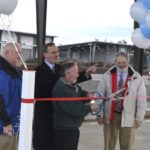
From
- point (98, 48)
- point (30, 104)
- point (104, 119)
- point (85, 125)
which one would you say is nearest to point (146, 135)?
point (85, 125)

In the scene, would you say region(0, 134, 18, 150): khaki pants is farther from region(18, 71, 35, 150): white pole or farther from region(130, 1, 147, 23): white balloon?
region(130, 1, 147, 23): white balloon

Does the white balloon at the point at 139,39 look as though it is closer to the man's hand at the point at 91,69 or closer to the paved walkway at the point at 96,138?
the man's hand at the point at 91,69

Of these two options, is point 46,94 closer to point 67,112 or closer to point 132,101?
point 67,112

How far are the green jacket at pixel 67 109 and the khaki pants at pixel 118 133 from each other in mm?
999

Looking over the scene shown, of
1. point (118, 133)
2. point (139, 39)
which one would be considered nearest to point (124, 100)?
point (118, 133)

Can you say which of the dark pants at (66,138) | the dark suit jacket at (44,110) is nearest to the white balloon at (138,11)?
the dark suit jacket at (44,110)

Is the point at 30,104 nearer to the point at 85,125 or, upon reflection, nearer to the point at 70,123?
the point at 70,123

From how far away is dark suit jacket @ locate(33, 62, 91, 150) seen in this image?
15.5 ft

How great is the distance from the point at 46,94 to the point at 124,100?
0.94m

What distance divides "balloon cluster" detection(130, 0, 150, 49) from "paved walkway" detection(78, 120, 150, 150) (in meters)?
2.53

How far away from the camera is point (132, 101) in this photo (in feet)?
16.5

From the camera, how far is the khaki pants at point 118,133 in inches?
202

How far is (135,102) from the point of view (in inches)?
200

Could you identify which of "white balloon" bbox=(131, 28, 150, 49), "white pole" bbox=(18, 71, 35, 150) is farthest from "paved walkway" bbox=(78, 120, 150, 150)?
"white pole" bbox=(18, 71, 35, 150)
